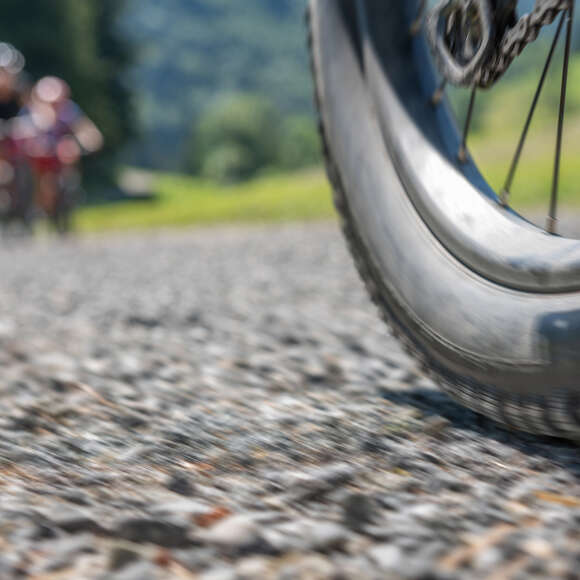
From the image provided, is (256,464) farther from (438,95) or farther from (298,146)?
(298,146)

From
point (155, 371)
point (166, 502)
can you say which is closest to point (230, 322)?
point (155, 371)

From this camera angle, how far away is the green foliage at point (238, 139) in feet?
216

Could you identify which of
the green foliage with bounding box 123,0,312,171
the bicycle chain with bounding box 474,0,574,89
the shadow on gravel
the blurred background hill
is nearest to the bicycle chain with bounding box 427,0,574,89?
the bicycle chain with bounding box 474,0,574,89

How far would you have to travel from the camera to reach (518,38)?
56.5 inches

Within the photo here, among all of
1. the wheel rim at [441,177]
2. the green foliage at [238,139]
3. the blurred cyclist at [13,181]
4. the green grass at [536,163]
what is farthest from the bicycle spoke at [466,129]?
the green foliage at [238,139]

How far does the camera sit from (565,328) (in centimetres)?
130

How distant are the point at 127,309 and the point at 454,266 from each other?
196 cm

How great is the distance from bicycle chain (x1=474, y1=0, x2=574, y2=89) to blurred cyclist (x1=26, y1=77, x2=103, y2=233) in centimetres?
823

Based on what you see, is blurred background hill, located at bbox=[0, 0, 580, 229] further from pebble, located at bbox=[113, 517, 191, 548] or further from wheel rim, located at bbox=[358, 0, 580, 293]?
pebble, located at bbox=[113, 517, 191, 548]

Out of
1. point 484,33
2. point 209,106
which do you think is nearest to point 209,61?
point 209,106

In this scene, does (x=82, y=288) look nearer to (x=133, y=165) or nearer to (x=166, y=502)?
(x=166, y=502)

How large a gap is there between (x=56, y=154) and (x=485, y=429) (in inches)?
338

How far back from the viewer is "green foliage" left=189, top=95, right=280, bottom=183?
216ft

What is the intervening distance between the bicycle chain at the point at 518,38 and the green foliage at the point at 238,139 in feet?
208
